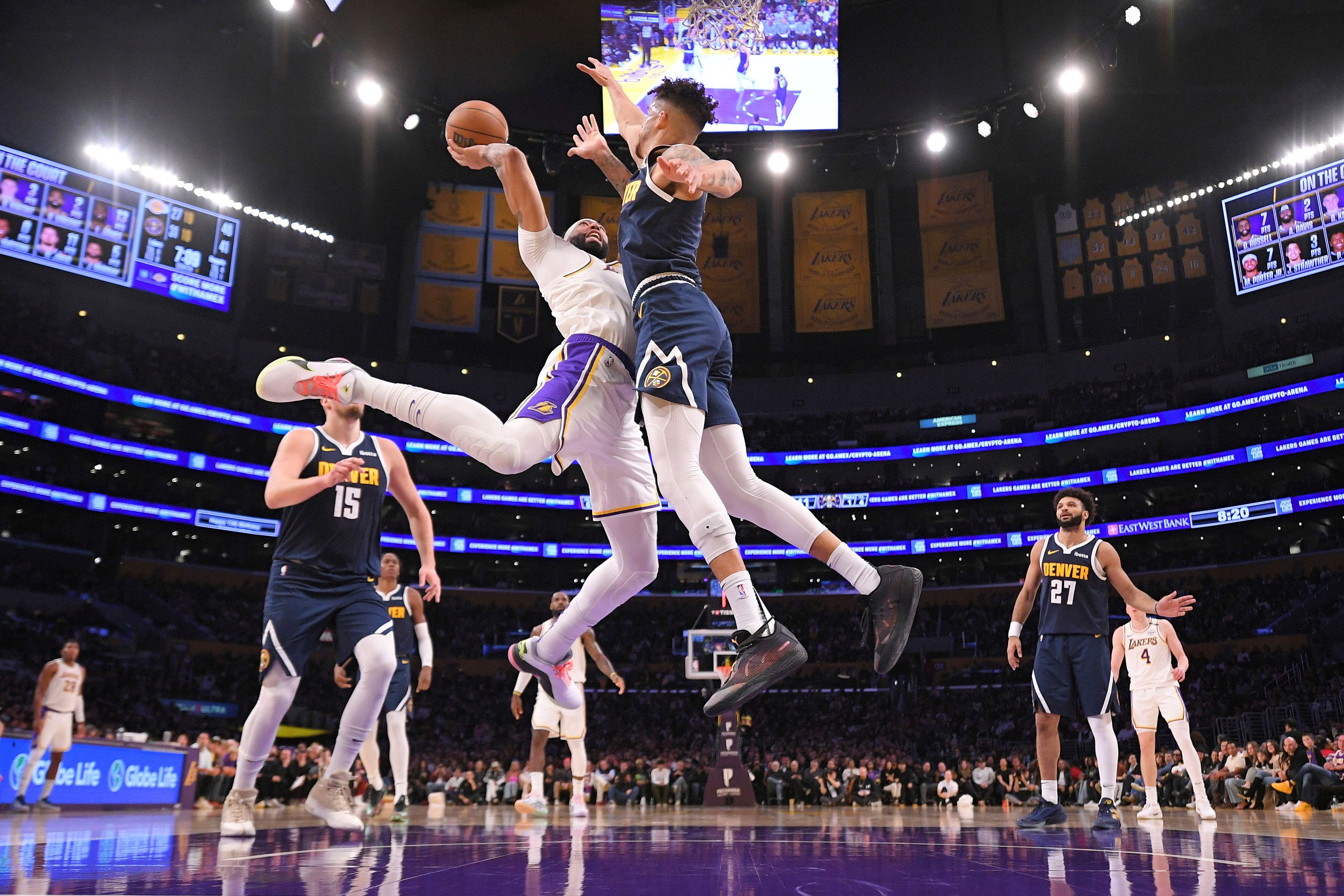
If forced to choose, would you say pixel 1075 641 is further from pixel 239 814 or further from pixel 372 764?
pixel 372 764

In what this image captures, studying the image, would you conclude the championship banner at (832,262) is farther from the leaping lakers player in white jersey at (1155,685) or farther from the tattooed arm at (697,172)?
the tattooed arm at (697,172)

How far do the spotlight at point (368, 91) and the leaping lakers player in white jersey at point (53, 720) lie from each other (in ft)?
63.9

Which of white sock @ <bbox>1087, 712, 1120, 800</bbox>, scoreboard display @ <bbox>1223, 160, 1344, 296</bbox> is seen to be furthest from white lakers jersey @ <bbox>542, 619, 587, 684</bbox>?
scoreboard display @ <bbox>1223, 160, 1344, 296</bbox>

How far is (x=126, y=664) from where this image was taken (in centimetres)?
2791

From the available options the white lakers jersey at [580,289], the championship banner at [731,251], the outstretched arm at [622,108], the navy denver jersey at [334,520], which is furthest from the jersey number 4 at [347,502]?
the championship banner at [731,251]

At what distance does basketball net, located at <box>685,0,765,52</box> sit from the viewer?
27.7 meters

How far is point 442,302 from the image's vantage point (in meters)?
38.4

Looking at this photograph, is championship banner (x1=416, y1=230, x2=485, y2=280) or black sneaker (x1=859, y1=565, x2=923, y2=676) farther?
championship banner (x1=416, y1=230, x2=485, y2=280)

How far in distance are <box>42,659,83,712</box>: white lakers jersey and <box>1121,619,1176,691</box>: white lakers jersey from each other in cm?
1268

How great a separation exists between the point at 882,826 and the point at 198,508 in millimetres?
32540

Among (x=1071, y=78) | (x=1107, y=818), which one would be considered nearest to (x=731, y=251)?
(x=1071, y=78)

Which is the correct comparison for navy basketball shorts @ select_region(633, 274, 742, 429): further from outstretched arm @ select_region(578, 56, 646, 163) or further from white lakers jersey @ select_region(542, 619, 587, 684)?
white lakers jersey @ select_region(542, 619, 587, 684)

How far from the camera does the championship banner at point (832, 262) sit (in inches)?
1484

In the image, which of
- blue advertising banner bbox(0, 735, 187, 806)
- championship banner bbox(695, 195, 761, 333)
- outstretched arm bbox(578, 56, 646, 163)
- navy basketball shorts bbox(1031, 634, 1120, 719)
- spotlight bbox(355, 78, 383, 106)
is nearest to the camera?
outstretched arm bbox(578, 56, 646, 163)
